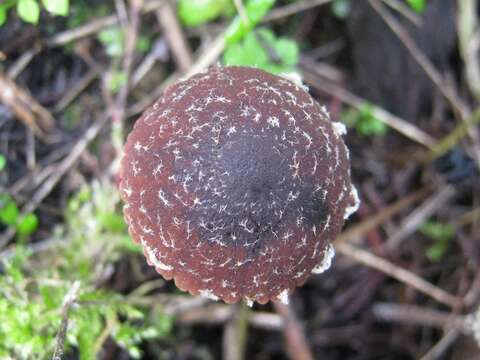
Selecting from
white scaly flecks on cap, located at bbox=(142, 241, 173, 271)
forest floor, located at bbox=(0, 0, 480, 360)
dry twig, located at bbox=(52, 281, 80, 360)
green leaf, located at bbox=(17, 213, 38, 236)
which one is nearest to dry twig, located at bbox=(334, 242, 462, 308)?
forest floor, located at bbox=(0, 0, 480, 360)

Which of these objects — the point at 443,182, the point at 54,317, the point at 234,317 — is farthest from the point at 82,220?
the point at 443,182

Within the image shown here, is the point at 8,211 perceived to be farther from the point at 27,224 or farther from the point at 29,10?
the point at 29,10

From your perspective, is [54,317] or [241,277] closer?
[241,277]

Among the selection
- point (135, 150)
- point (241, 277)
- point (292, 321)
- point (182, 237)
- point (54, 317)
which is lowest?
point (292, 321)

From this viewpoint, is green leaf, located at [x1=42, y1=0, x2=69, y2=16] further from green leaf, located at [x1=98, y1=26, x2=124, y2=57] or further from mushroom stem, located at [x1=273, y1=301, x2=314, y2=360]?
mushroom stem, located at [x1=273, y1=301, x2=314, y2=360]

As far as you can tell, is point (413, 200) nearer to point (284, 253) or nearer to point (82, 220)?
point (284, 253)

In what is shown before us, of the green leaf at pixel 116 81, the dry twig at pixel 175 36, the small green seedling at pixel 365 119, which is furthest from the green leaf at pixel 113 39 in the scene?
the small green seedling at pixel 365 119

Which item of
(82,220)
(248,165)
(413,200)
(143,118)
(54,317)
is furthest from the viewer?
(413,200)
